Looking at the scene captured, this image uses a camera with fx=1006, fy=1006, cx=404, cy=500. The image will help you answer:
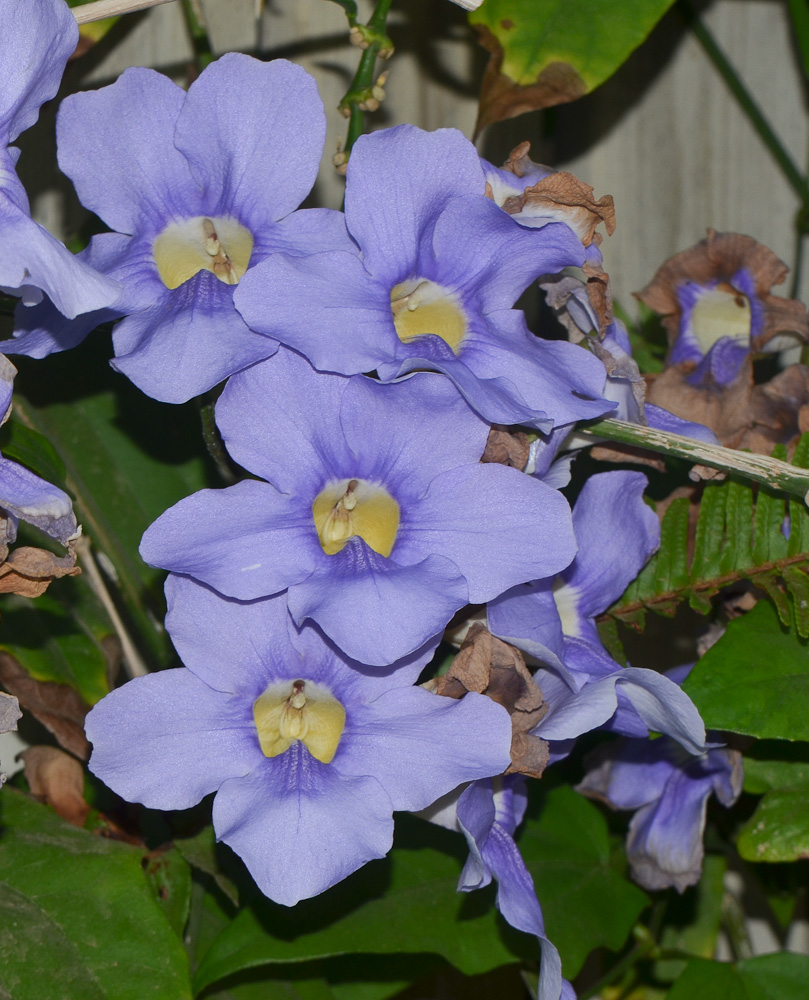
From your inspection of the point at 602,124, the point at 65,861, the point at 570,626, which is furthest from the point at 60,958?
the point at 602,124

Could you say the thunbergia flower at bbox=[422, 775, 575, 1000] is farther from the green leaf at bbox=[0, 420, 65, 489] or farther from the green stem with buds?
the green stem with buds

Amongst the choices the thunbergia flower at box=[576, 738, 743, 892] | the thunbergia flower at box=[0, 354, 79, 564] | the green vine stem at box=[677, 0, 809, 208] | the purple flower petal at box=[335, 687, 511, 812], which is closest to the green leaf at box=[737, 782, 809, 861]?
the thunbergia flower at box=[576, 738, 743, 892]

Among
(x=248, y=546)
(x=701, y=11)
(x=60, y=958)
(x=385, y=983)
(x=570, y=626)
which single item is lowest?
(x=385, y=983)

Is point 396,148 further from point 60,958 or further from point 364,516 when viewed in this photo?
point 60,958

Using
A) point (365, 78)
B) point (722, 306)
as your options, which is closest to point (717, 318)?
point (722, 306)

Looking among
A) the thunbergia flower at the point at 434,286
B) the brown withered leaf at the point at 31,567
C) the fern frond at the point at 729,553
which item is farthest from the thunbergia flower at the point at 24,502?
the fern frond at the point at 729,553

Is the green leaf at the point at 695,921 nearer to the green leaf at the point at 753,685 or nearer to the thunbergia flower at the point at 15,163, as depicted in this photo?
the green leaf at the point at 753,685

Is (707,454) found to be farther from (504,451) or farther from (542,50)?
(542,50)
